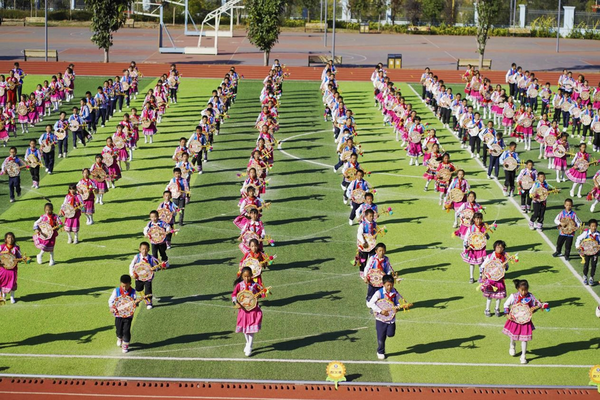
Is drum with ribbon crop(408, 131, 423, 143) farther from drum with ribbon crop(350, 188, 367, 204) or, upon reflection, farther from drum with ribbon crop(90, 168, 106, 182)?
drum with ribbon crop(90, 168, 106, 182)

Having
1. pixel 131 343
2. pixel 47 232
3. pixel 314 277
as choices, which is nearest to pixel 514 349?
pixel 314 277

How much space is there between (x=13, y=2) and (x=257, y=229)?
107m

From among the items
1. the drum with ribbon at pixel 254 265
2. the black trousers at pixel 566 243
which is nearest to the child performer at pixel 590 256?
the black trousers at pixel 566 243

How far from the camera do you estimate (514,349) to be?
19.4 m

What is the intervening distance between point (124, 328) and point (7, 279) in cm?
403

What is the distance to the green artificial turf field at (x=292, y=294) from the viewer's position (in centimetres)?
1877

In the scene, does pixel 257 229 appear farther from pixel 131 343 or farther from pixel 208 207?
pixel 208 207

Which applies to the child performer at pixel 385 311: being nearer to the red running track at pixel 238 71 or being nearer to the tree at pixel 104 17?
the red running track at pixel 238 71

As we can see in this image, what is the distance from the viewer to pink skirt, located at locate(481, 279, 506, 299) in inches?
812

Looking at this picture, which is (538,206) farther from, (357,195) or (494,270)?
(494,270)

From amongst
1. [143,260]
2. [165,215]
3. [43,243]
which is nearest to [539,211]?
[165,215]

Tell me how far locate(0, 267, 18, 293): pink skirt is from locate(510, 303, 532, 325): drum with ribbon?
38.9 ft

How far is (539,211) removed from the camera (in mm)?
27656

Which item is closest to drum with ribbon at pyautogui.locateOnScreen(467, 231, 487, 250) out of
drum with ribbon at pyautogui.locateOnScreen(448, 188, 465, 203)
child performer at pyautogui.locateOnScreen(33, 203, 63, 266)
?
drum with ribbon at pyautogui.locateOnScreen(448, 188, 465, 203)
